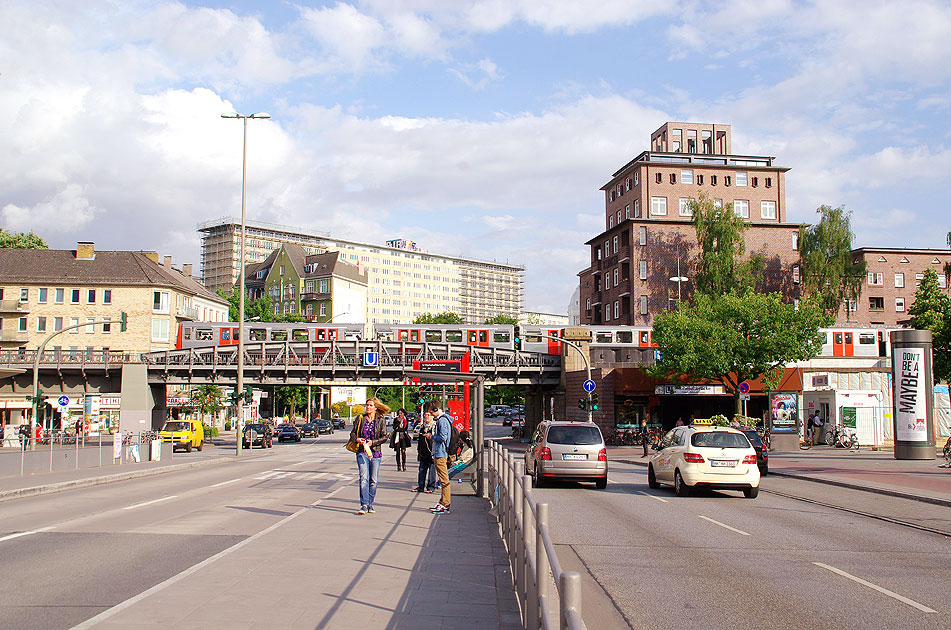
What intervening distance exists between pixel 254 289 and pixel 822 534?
158 m

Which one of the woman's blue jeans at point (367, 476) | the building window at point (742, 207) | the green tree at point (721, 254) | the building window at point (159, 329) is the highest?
the building window at point (742, 207)

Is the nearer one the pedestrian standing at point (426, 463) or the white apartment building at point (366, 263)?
the pedestrian standing at point (426, 463)

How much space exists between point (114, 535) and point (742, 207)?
77.4m

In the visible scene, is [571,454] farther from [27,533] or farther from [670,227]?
[670,227]

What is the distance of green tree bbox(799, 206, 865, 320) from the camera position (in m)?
74.6

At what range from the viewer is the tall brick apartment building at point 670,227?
253 ft

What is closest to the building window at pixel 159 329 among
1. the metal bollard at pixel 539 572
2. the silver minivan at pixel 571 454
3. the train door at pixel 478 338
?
the train door at pixel 478 338

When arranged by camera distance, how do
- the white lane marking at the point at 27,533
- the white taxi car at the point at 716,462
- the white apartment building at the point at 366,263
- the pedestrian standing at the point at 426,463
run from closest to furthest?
the white lane marking at the point at 27,533 < the white taxi car at the point at 716,462 < the pedestrian standing at the point at 426,463 < the white apartment building at the point at 366,263

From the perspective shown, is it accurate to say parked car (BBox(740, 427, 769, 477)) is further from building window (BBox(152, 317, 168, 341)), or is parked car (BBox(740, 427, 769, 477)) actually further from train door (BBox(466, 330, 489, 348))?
building window (BBox(152, 317, 168, 341))

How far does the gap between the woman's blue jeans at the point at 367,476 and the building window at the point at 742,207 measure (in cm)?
7280

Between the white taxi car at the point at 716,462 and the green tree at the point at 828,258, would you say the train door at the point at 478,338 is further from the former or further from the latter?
the white taxi car at the point at 716,462

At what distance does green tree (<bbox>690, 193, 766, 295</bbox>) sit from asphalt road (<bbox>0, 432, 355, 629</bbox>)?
170 feet

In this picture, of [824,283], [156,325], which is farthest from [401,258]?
[824,283]

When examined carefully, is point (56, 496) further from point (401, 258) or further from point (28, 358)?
point (401, 258)
